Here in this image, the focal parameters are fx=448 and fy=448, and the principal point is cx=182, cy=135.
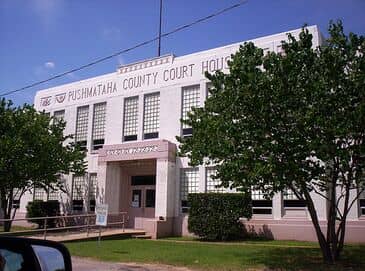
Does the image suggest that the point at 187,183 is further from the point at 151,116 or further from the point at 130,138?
the point at 130,138

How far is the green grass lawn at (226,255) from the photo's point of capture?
13.4 metres

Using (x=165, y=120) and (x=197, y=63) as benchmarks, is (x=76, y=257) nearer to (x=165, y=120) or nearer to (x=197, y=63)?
(x=165, y=120)

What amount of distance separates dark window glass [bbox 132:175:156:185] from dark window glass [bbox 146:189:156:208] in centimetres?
49

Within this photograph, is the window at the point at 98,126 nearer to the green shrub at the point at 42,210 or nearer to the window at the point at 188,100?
the green shrub at the point at 42,210

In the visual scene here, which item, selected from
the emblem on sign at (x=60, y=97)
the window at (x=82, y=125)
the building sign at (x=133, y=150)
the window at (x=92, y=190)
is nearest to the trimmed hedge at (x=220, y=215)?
the building sign at (x=133, y=150)

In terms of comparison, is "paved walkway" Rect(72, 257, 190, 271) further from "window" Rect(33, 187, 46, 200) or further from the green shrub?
"window" Rect(33, 187, 46, 200)

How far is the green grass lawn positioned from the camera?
1340 centimetres

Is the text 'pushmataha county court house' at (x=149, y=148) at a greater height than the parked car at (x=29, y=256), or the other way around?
the text 'pushmataha county court house' at (x=149, y=148)

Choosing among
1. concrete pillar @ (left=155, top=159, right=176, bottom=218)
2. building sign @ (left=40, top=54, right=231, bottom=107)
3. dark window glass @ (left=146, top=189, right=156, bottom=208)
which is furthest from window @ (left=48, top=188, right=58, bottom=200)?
concrete pillar @ (left=155, top=159, right=176, bottom=218)

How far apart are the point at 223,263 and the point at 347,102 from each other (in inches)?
239

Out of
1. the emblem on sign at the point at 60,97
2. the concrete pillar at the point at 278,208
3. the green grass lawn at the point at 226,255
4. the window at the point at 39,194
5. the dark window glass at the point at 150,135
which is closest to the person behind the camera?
the green grass lawn at the point at 226,255

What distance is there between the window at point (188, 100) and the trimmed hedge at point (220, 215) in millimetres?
4475

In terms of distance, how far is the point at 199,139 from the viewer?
48.2ft

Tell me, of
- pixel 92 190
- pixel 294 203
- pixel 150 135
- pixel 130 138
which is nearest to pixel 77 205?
pixel 92 190
